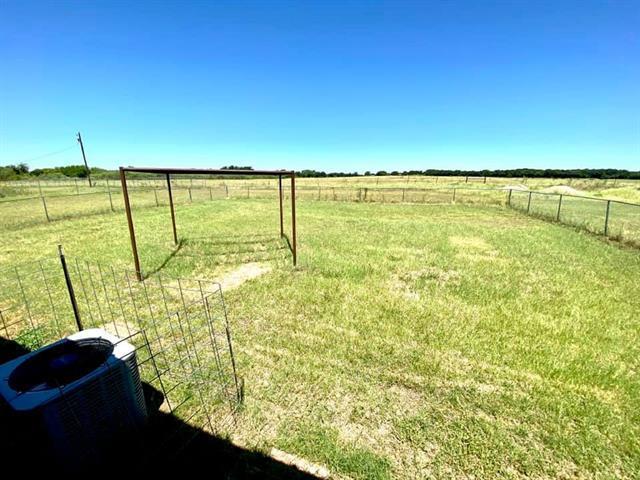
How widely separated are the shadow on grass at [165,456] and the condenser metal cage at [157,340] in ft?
0.03

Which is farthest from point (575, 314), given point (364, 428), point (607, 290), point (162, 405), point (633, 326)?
point (162, 405)

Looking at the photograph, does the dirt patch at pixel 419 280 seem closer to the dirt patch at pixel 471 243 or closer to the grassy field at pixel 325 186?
the dirt patch at pixel 471 243

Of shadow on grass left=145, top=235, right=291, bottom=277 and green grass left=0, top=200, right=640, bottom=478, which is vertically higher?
shadow on grass left=145, top=235, right=291, bottom=277

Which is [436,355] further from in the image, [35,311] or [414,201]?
[414,201]

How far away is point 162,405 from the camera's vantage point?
2.56 m

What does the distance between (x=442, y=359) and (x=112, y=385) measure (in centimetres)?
300

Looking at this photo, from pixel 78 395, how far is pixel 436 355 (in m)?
3.14

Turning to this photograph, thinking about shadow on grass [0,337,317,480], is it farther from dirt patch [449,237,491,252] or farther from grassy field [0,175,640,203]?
grassy field [0,175,640,203]

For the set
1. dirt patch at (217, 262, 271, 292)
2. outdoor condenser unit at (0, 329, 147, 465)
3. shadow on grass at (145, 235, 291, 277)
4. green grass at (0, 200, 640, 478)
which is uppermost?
outdoor condenser unit at (0, 329, 147, 465)

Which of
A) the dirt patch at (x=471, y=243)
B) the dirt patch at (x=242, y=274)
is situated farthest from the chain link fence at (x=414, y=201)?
the dirt patch at (x=242, y=274)

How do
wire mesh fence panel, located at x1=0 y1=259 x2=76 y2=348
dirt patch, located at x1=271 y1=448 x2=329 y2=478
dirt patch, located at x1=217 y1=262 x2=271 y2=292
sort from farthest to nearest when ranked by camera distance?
dirt patch, located at x1=217 y1=262 x2=271 y2=292, wire mesh fence panel, located at x1=0 y1=259 x2=76 y2=348, dirt patch, located at x1=271 y1=448 x2=329 y2=478

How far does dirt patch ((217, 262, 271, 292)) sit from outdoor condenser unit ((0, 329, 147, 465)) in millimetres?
3051

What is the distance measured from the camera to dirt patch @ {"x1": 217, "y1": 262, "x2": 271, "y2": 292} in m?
5.30

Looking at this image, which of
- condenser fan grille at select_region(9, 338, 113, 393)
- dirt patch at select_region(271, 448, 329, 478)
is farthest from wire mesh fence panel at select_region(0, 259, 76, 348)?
dirt patch at select_region(271, 448, 329, 478)
